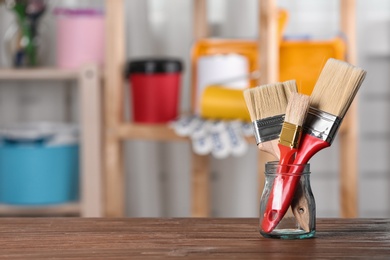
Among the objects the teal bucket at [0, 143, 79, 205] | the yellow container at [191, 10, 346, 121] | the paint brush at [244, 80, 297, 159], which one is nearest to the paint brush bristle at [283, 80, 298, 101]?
the paint brush at [244, 80, 297, 159]

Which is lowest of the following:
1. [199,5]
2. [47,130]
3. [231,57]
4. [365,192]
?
[365,192]

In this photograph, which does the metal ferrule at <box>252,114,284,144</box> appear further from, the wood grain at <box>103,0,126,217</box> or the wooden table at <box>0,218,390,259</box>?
the wood grain at <box>103,0,126,217</box>

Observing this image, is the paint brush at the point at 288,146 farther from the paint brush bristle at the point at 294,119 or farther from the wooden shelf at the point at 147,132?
the wooden shelf at the point at 147,132

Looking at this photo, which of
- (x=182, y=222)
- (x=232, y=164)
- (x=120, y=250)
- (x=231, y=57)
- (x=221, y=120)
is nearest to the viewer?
(x=120, y=250)

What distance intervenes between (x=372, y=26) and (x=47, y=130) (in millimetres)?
1181

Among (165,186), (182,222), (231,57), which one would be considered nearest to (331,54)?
(231,57)

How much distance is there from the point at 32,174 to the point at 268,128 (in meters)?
1.68

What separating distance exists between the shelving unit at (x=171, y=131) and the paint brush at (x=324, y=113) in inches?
50.8

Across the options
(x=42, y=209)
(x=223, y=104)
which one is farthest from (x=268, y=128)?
(x=42, y=209)

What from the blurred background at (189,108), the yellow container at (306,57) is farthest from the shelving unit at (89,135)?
the yellow container at (306,57)

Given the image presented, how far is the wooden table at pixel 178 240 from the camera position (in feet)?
2.52

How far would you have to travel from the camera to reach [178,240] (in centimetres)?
84

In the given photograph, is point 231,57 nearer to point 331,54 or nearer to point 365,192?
point 331,54

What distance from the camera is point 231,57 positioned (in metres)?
2.38
